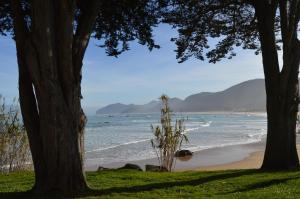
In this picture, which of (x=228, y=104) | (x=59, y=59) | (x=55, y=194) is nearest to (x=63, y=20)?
(x=59, y=59)

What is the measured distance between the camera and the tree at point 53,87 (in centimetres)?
784

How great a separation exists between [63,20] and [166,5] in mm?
4288

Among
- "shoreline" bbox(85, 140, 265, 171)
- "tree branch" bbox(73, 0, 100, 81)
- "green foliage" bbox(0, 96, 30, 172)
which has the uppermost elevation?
"tree branch" bbox(73, 0, 100, 81)

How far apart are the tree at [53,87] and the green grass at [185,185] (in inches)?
24.3

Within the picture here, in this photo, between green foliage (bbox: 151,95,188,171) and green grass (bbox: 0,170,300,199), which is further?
green foliage (bbox: 151,95,188,171)

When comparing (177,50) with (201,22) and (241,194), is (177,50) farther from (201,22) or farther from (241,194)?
(241,194)

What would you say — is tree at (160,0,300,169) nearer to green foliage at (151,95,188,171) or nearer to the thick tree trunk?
the thick tree trunk

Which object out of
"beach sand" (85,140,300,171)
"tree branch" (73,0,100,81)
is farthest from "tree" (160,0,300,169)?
"beach sand" (85,140,300,171)

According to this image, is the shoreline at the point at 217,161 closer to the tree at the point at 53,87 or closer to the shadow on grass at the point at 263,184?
the shadow on grass at the point at 263,184

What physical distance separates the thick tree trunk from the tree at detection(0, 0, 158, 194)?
5166 mm

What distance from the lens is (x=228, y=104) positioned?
196 m

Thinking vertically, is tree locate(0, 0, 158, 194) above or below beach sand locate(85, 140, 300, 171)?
above

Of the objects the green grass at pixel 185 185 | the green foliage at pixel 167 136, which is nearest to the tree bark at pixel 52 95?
the green grass at pixel 185 185

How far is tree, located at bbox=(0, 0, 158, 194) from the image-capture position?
25.7ft
